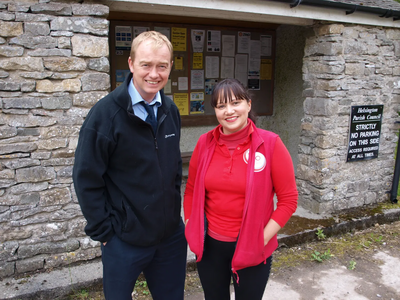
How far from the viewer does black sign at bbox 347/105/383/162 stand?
14.8 feet

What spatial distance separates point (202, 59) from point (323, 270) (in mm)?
3781

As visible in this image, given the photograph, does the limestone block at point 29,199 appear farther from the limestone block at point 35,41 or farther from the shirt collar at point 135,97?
the shirt collar at point 135,97

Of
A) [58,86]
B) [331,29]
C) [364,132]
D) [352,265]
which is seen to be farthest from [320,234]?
[58,86]

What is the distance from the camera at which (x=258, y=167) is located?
184 cm

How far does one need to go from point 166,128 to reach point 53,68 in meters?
1.58

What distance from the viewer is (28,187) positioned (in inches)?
118

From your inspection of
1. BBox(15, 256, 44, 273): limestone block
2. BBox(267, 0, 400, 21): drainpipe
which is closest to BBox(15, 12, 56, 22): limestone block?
BBox(15, 256, 44, 273): limestone block

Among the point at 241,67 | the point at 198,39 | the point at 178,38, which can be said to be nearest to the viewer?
the point at 178,38

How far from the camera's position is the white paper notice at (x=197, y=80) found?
18.6ft

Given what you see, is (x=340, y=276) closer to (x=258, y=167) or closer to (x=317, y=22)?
(x=258, y=167)

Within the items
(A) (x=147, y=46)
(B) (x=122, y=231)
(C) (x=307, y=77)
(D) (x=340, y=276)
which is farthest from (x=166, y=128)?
(C) (x=307, y=77)

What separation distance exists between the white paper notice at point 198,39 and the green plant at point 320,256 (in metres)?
3.67

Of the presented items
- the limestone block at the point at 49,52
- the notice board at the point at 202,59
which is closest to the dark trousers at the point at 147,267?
the limestone block at the point at 49,52

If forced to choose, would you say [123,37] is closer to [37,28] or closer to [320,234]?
[37,28]
